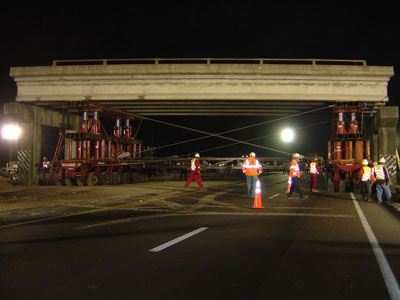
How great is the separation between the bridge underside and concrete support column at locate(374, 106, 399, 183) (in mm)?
831

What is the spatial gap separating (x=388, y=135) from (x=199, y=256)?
20.0 metres

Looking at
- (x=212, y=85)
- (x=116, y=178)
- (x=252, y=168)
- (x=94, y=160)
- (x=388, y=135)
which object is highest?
(x=212, y=85)

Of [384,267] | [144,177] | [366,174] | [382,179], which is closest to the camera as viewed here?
[384,267]

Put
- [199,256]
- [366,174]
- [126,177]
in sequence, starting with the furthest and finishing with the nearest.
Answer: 1. [126,177]
2. [366,174]
3. [199,256]

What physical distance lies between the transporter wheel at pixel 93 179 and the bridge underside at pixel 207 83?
15.1ft

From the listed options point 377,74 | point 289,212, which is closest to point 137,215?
point 289,212

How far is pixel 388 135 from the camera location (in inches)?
843

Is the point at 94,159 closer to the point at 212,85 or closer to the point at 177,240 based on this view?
the point at 212,85

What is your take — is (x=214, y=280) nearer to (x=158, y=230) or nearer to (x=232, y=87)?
(x=158, y=230)

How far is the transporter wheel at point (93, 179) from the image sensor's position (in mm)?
21109

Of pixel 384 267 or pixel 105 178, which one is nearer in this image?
pixel 384 267

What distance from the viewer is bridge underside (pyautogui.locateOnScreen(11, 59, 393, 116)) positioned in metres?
20.2

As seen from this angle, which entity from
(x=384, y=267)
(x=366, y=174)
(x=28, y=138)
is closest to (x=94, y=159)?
(x=28, y=138)

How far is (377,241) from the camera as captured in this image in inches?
255
